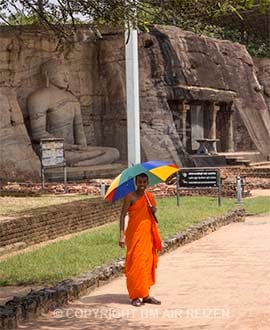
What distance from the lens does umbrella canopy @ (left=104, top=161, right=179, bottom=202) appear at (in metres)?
7.06

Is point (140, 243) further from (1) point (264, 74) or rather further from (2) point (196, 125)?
(1) point (264, 74)

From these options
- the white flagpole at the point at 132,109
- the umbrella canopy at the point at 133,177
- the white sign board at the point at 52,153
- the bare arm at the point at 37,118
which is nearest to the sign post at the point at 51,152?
the white sign board at the point at 52,153

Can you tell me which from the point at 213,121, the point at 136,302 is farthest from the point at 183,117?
the point at 136,302

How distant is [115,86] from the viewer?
78.3 ft

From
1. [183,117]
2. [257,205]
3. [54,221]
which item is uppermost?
[183,117]

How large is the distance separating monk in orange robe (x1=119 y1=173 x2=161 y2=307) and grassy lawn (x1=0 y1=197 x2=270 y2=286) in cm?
108

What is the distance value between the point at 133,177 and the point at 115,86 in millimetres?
17002

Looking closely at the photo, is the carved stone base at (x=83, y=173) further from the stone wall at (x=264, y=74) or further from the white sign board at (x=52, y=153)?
the stone wall at (x=264, y=74)

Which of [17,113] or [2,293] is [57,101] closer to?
[17,113]

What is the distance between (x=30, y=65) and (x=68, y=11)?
15292 mm

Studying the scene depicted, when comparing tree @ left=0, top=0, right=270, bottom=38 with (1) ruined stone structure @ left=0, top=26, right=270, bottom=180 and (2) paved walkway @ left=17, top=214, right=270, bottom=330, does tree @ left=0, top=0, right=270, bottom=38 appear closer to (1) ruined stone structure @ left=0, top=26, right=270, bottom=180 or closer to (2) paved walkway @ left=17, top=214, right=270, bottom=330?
(2) paved walkway @ left=17, top=214, right=270, bottom=330

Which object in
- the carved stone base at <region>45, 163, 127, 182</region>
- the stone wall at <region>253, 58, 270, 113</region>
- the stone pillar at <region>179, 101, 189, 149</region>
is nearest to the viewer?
the carved stone base at <region>45, 163, 127, 182</region>

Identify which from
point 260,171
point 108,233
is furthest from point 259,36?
point 108,233

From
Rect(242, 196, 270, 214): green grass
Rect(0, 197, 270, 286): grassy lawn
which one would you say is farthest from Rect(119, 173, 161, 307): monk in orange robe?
Rect(242, 196, 270, 214): green grass
